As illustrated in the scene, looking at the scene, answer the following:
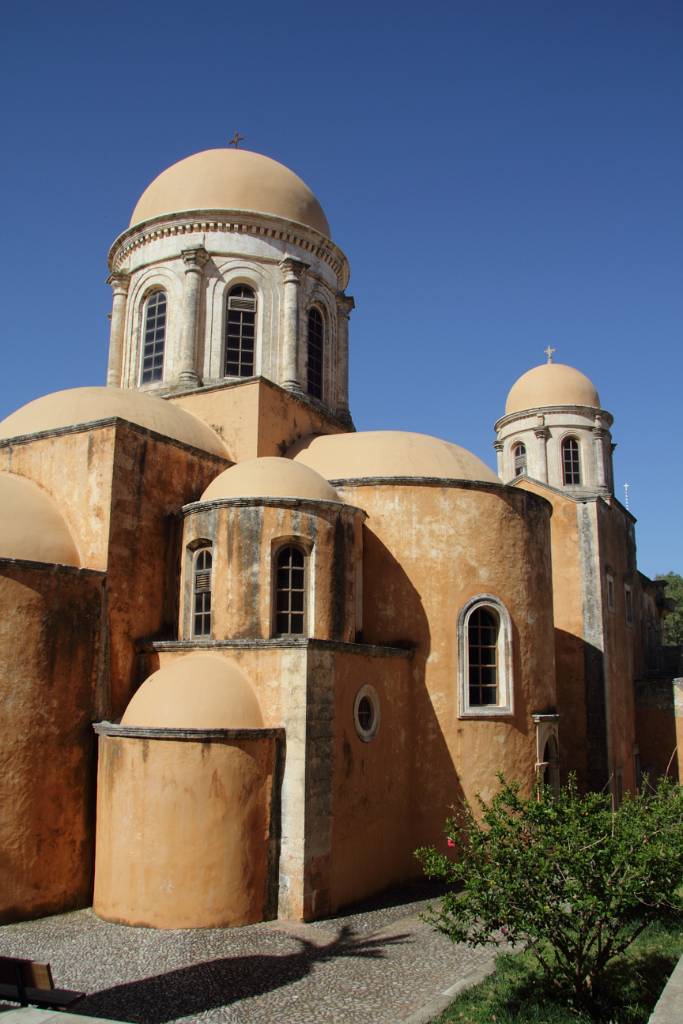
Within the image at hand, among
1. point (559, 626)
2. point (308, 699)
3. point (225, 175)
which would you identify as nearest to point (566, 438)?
point (559, 626)

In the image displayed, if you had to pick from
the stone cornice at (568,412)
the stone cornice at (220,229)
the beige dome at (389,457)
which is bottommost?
the beige dome at (389,457)

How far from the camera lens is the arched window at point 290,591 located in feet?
43.2

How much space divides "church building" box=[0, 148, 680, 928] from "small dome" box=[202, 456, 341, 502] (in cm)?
6

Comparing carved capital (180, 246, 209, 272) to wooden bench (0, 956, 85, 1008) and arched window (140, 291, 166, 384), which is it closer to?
arched window (140, 291, 166, 384)

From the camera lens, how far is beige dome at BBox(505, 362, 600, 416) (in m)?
27.2

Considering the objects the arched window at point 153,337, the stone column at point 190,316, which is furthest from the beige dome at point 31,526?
the arched window at point 153,337

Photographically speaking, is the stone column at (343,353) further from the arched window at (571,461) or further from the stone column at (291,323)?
the arched window at (571,461)

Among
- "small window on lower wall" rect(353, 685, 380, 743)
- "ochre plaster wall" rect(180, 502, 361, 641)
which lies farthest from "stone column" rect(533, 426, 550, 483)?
"small window on lower wall" rect(353, 685, 380, 743)

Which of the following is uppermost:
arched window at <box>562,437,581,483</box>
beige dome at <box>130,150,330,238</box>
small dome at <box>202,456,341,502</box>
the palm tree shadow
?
beige dome at <box>130,150,330,238</box>

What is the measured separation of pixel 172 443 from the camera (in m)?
14.6

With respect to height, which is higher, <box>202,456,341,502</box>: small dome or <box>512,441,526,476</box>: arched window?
<box>512,441,526,476</box>: arched window

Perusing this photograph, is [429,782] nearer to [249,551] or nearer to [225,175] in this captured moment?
[249,551]

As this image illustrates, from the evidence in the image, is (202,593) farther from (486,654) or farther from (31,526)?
(486,654)

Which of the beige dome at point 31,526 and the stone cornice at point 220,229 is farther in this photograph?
the stone cornice at point 220,229
